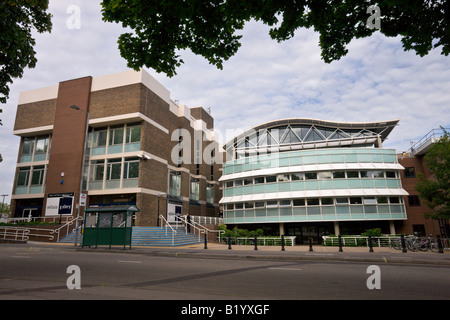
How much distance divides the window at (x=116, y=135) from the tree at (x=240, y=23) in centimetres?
2291

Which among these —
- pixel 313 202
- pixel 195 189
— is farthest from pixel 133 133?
pixel 313 202

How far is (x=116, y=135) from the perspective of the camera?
97.5ft

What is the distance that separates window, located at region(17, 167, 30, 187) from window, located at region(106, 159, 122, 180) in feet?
33.3

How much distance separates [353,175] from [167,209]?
19.6m

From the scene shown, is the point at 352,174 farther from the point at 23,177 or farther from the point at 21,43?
the point at 23,177

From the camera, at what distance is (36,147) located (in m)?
32.0

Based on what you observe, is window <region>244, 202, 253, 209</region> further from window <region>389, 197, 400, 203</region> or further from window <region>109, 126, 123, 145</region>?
window <region>109, 126, 123, 145</region>

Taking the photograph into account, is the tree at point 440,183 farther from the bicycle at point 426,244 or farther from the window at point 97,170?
the window at point 97,170

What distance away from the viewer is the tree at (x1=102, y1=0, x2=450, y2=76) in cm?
671

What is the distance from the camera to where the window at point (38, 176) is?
30375mm

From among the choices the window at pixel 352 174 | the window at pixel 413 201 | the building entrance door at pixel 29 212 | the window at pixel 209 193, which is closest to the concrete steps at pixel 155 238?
the building entrance door at pixel 29 212

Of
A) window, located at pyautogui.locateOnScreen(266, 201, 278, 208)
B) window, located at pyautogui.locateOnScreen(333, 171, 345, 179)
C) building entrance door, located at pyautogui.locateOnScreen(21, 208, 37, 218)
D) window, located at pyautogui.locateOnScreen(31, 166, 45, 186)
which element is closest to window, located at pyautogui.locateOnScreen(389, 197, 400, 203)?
window, located at pyautogui.locateOnScreen(333, 171, 345, 179)
